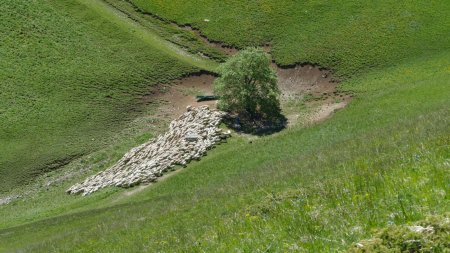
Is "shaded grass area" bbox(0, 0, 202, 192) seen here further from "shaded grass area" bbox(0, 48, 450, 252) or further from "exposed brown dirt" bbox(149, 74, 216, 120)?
"shaded grass area" bbox(0, 48, 450, 252)

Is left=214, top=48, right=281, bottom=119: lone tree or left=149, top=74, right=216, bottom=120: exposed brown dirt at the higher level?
left=214, top=48, right=281, bottom=119: lone tree

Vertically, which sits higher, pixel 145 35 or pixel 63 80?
pixel 145 35

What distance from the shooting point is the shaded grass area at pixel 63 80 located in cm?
5453

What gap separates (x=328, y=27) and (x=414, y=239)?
64672 millimetres

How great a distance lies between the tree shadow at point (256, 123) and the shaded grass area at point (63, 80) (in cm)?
1463

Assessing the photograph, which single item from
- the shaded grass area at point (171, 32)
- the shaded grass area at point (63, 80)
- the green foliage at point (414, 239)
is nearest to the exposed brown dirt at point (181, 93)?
the shaded grass area at point (63, 80)

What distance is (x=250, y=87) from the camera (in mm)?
52844

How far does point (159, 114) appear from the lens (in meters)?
59.1

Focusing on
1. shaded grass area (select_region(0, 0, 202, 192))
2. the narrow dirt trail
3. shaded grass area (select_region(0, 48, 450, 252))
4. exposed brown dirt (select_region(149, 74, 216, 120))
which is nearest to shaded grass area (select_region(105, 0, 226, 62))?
the narrow dirt trail

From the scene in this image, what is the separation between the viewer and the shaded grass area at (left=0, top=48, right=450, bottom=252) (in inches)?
356

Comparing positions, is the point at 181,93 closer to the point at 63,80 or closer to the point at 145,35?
the point at 145,35

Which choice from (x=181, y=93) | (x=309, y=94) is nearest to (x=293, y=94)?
(x=309, y=94)

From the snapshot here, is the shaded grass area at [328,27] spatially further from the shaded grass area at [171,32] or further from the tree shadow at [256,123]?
the tree shadow at [256,123]

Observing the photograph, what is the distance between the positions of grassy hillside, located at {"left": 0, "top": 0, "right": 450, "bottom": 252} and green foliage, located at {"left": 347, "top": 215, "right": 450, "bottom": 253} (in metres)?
1.33
